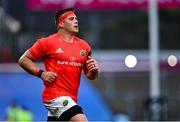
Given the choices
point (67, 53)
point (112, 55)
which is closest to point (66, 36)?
point (67, 53)

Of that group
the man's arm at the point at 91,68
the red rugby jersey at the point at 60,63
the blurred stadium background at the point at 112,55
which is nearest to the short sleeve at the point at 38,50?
the red rugby jersey at the point at 60,63

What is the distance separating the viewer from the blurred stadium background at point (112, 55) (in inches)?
801

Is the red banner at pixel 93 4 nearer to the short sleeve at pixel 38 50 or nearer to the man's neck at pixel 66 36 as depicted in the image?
the man's neck at pixel 66 36

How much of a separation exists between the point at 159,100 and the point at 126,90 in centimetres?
265

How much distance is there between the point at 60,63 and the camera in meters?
9.81

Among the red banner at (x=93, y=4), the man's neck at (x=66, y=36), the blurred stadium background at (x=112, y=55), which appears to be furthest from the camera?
the red banner at (x=93, y=4)

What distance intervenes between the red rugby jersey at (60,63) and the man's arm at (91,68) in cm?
7

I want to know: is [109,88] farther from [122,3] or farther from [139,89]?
[122,3]

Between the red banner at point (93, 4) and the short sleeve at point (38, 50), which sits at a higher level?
the red banner at point (93, 4)

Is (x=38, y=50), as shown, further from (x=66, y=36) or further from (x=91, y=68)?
(x=91, y=68)

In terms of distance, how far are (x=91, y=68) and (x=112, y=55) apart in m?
17.6

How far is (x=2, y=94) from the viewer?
807 inches

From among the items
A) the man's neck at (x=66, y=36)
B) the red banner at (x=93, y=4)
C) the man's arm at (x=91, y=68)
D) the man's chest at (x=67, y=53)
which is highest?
the red banner at (x=93, y=4)

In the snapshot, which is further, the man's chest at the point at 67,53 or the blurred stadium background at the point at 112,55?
the blurred stadium background at the point at 112,55
